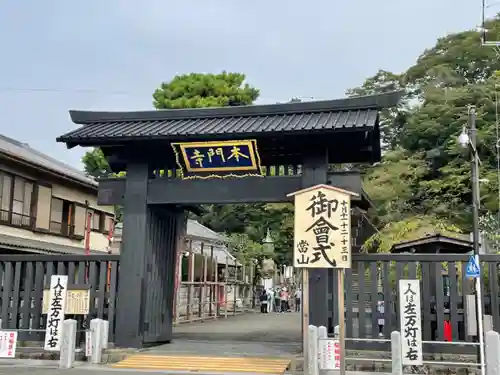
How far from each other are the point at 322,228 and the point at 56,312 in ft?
22.5

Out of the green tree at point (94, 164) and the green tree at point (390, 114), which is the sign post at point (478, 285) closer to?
the green tree at point (390, 114)

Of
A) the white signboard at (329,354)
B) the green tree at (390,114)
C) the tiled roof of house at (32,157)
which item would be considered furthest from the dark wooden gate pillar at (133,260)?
the green tree at (390,114)

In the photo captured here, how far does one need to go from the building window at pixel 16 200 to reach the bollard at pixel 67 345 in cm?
1181

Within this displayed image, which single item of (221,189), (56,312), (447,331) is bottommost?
(447,331)

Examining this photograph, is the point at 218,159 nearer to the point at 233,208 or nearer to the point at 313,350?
the point at 313,350

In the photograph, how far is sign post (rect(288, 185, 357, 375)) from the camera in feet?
33.4

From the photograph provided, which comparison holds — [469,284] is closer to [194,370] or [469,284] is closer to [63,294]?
[194,370]

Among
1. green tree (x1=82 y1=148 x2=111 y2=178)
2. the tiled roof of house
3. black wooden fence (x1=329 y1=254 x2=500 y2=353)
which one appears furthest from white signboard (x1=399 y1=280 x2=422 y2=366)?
green tree (x1=82 y1=148 x2=111 y2=178)

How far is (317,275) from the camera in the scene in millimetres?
12336

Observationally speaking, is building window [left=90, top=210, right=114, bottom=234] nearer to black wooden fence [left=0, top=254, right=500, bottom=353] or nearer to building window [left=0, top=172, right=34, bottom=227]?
building window [left=0, top=172, right=34, bottom=227]

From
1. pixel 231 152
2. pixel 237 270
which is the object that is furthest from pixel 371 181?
pixel 231 152

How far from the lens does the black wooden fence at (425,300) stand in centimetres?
1165

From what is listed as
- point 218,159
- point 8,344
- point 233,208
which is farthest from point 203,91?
point 8,344

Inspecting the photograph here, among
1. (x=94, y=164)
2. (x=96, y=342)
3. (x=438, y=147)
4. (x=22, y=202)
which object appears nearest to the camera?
(x=96, y=342)
